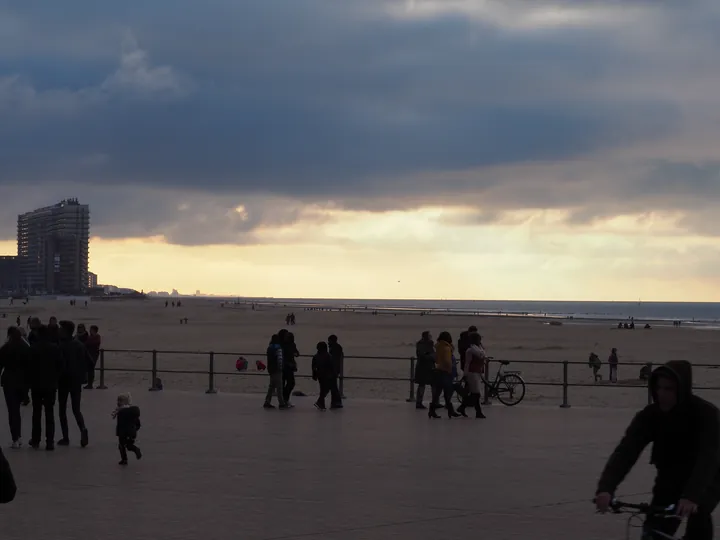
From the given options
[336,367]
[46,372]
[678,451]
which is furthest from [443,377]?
[678,451]

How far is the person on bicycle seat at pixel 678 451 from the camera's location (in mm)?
5422

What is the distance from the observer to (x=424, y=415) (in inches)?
780

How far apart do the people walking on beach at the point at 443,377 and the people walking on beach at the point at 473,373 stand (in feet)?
1.05

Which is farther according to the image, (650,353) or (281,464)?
(650,353)

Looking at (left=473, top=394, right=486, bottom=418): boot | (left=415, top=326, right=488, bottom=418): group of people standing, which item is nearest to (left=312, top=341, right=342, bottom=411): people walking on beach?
(left=415, top=326, right=488, bottom=418): group of people standing

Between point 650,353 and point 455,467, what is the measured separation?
43536 millimetres

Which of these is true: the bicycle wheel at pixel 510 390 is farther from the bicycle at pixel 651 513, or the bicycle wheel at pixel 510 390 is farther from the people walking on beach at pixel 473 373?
the bicycle at pixel 651 513

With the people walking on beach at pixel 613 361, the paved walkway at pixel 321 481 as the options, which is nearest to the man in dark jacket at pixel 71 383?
the paved walkway at pixel 321 481

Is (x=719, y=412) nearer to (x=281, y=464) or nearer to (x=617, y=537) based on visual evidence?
(x=617, y=537)

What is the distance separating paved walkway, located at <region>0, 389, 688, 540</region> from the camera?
898 centimetres

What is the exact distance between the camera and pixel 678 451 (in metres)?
5.69

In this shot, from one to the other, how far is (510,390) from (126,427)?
1130cm

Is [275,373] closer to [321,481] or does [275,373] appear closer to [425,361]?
[425,361]

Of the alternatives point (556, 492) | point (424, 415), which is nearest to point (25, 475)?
point (556, 492)
